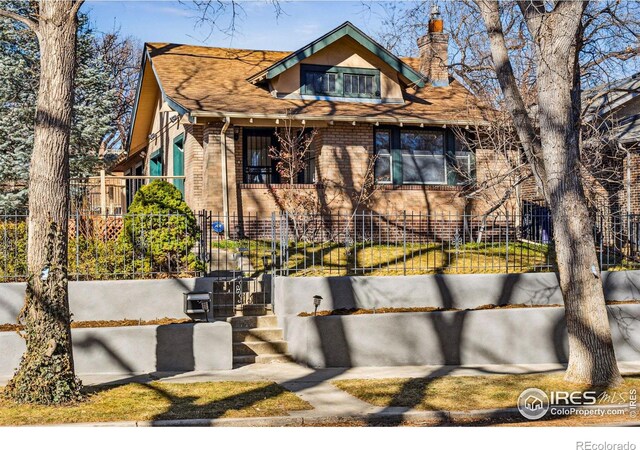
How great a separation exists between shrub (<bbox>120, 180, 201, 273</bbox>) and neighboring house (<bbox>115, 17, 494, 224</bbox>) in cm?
597

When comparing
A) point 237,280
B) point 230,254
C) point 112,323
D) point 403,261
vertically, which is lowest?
point 112,323

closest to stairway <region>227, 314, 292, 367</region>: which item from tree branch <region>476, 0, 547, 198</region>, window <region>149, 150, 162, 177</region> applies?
tree branch <region>476, 0, 547, 198</region>

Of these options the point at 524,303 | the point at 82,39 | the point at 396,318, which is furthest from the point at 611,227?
the point at 82,39

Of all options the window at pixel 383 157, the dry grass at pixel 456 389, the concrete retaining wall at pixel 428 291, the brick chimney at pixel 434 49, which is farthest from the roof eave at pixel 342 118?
the dry grass at pixel 456 389

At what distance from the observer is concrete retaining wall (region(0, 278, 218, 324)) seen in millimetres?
14562

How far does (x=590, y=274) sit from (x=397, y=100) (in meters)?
12.7

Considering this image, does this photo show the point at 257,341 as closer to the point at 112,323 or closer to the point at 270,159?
the point at 112,323

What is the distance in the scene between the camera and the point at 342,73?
78.8ft

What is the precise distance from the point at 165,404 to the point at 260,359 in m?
3.78

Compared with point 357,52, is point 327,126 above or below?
below

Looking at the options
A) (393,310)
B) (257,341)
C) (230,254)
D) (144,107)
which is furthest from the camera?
(144,107)

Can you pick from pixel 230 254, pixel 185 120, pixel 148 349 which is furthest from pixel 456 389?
pixel 185 120

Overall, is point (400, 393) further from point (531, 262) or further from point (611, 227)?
point (611, 227)

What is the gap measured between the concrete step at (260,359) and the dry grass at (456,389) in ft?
6.89
